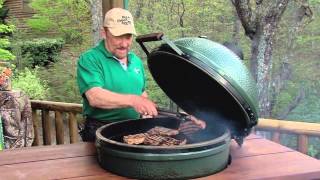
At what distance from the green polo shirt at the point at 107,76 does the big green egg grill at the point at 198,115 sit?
329 mm

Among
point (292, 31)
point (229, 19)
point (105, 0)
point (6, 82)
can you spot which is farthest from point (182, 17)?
point (105, 0)

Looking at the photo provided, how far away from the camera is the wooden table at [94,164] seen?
A: 196cm

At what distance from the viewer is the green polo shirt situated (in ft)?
8.45

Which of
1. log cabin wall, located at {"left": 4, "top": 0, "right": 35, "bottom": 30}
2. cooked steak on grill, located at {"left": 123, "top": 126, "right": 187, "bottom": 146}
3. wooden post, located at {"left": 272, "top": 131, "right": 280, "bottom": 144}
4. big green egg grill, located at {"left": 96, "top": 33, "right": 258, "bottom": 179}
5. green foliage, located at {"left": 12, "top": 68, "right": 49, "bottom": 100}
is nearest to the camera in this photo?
big green egg grill, located at {"left": 96, "top": 33, "right": 258, "bottom": 179}

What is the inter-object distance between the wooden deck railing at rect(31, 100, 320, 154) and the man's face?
1052 mm

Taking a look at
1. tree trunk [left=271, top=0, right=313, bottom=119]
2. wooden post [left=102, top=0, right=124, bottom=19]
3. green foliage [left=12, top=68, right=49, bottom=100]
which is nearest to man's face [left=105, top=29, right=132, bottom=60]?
wooden post [left=102, top=0, right=124, bottom=19]

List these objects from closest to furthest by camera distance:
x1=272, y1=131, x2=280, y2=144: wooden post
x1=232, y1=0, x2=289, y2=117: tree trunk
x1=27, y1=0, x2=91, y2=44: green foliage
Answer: x1=272, y1=131, x2=280, y2=144: wooden post < x1=232, y1=0, x2=289, y2=117: tree trunk < x1=27, y1=0, x2=91, y2=44: green foliage

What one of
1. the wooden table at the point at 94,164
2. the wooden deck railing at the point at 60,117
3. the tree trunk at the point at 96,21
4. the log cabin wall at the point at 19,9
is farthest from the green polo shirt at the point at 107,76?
the log cabin wall at the point at 19,9

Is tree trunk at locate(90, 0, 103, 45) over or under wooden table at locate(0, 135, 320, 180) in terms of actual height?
over

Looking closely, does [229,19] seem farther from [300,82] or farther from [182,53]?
[182,53]

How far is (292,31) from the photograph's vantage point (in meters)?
8.37

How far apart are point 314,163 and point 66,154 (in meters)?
1.21

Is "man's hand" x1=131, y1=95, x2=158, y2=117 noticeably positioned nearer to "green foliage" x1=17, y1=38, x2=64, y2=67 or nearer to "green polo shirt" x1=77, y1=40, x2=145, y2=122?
"green polo shirt" x1=77, y1=40, x2=145, y2=122

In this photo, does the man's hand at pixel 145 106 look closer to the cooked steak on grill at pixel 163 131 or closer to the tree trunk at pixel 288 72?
the cooked steak on grill at pixel 163 131
